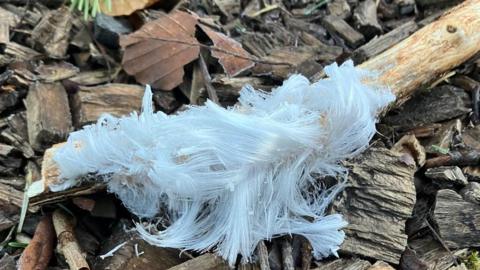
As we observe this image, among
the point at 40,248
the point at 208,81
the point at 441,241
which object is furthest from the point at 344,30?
the point at 40,248

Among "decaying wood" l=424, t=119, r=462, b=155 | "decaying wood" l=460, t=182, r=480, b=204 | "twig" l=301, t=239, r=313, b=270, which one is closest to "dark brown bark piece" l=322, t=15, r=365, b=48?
"decaying wood" l=424, t=119, r=462, b=155

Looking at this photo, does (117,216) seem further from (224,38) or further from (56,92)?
(224,38)

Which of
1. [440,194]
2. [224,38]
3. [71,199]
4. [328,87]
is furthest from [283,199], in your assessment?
[224,38]

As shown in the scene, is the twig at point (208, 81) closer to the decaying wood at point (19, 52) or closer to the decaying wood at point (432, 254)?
the decaying wood at point (19, 52)

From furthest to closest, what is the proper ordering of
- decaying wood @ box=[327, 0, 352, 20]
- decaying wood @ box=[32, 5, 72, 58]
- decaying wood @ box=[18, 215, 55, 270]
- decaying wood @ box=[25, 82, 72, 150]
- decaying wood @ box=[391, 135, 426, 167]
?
decaying wood @ box=[327, 0, 352, 20], decaying wood @ box=[32, 5, 72, 58], decaying wood @ box=[25, 82, 72, 150], decaying wood @ box=[391, 135, 426, 167], decaying wood @ box=[18, 215, 55, 270]

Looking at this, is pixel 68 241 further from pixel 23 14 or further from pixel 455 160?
pixel 455 160

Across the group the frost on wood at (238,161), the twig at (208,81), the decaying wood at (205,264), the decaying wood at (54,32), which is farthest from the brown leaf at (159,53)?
the decaying wood at (205,264)

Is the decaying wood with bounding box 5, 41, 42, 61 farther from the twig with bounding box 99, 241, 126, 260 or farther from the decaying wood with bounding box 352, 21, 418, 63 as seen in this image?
the decaying wood with bounding box 352, 21, 418, 63
